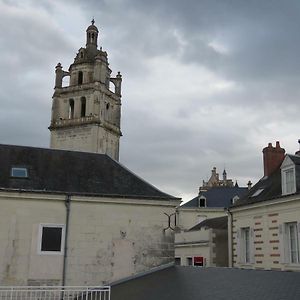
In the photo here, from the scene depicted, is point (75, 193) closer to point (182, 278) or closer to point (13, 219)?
point (13, 219)

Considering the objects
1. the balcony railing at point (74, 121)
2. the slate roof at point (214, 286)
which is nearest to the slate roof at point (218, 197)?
the balcony railing at point (74, 121)

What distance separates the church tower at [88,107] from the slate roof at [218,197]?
10.6 meters

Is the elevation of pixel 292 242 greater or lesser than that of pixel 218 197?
lesser

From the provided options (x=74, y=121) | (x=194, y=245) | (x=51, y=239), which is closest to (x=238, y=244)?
(x=194, y=245)

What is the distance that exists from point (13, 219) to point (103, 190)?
10.6ft

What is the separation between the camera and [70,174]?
648 inches

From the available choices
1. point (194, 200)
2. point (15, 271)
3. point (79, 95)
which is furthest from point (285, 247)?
point (79, 95)

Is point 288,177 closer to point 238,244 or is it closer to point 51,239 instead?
point 238,244

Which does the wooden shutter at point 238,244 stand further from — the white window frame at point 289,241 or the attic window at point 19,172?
the attic window at point 19,172

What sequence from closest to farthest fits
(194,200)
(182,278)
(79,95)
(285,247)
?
(182,278) < (285,247) < (194,200) < (79,95)

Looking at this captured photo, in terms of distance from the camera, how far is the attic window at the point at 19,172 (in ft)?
51.2

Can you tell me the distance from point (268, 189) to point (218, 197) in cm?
2355

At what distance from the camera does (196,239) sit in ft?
85.5

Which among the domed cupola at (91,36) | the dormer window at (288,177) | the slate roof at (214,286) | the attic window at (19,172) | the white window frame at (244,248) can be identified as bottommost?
the slate roof at (214,286)
